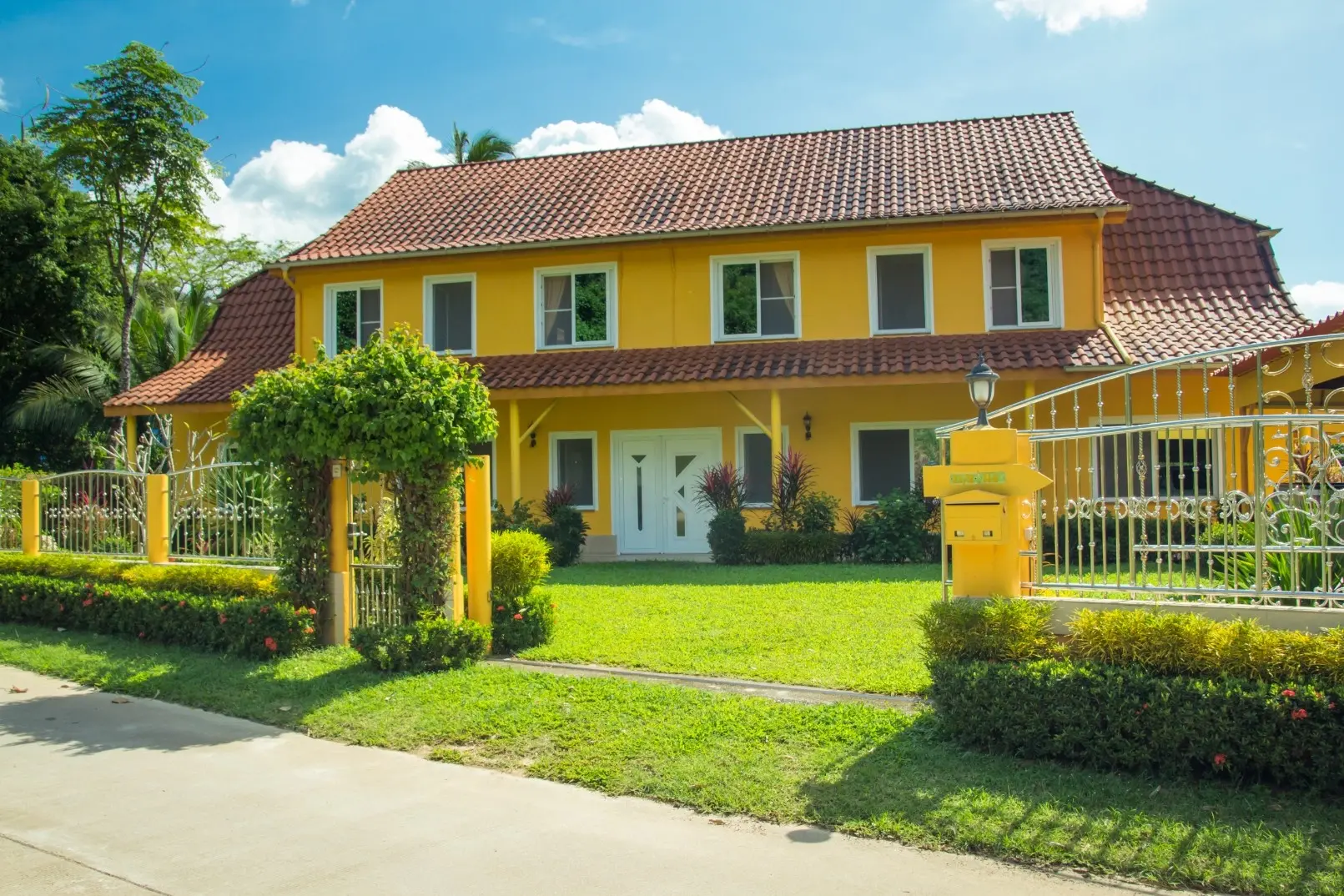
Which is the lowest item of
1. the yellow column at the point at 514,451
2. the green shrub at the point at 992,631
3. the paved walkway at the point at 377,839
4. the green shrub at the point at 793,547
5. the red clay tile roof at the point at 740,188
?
the paved walkway at the point at 377,839

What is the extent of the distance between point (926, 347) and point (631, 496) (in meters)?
5.71

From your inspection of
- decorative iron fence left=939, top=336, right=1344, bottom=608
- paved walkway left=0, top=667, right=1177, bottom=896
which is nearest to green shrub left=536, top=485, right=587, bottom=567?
paved walkway left=0, top=667, right=1177, bottom=896

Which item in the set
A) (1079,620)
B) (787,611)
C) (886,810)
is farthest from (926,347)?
(886,810)

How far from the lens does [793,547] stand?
15523 mm

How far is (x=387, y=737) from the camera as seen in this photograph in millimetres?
7086

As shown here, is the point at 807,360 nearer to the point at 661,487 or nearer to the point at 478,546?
the point at 661,487

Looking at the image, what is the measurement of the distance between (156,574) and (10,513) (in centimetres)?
469

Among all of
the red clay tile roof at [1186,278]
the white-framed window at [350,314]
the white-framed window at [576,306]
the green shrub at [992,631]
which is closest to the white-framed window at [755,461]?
the white-framed window at [576,306]

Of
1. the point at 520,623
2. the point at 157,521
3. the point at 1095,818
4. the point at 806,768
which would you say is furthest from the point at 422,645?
the point at 1095,818

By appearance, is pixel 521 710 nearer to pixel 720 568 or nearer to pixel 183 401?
pixel 720 568

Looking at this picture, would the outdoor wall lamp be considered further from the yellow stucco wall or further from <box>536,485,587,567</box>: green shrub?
the yellow stucco wall

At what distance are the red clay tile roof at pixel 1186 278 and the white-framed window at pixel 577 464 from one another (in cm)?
905

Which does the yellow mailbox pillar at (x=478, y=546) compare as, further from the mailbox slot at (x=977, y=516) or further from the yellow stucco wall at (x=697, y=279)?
the yellow stucco wall at (x=697, y=279)

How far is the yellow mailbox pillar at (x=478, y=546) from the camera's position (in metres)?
9.34
